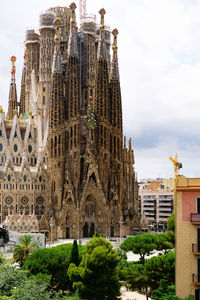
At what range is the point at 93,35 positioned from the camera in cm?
8044

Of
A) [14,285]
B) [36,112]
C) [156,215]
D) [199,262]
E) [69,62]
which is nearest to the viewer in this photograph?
[199,262]

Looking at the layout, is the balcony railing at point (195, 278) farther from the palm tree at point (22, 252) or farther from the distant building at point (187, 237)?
the palm tree at point (22, 252)

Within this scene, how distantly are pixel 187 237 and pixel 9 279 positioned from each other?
10544 mm

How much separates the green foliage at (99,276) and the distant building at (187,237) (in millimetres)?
4512

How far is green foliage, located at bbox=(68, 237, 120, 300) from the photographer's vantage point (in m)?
26.0

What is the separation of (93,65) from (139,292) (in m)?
54.2

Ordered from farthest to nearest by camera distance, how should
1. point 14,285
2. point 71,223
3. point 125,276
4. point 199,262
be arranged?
point 71,223, point 125,276, point 14,285, point 199,262

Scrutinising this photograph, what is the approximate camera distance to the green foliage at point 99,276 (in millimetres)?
25953

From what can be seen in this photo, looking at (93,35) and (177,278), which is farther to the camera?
(93,35)

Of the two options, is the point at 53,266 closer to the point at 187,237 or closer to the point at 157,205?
the point at 187,237

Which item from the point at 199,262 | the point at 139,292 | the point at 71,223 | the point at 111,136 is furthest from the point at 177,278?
the point at 111,136

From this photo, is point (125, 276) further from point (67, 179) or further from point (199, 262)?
point (67, 179)

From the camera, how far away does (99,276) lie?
85.4ft

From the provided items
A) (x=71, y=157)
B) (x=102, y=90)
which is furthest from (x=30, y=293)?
(x=102, y=90)
